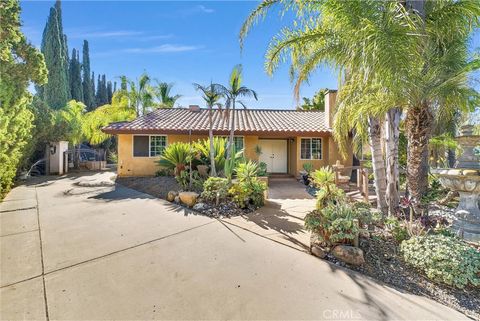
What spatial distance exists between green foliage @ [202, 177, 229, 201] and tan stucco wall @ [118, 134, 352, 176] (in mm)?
6530

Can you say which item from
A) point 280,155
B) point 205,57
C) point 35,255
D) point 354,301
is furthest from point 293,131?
point 35,255

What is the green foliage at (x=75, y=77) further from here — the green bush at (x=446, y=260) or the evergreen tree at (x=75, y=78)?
the green bush at (x=446, y=260)

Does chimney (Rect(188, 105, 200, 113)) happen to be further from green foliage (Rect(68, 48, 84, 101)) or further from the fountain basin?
green foliage (Rect(68, 48, 84, 101))

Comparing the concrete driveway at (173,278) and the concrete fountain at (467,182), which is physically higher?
the concrete fountain at (467,182)

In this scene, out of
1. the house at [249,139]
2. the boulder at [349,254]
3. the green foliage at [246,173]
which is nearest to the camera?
the boulder at [349,254]

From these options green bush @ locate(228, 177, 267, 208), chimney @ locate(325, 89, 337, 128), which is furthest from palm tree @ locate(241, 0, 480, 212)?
chimney @ locate(325, 89, 337, 128)

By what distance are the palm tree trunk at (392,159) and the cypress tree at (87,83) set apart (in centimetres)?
3890

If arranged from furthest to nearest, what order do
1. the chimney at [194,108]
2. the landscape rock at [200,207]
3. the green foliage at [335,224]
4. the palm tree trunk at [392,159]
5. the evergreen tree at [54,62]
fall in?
the evergreen tree at [54,62] → the chimney at [194,108] → the landscape rock at [200,207] → the palm tree trunk at [392,159] → the green foliage at [335,224]

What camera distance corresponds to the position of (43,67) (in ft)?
29.9

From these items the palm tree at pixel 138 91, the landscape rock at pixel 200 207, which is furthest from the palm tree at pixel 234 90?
the palm tree at pixel 138 91

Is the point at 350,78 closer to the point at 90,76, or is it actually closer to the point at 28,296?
the point at 28,296

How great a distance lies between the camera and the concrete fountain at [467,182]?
4.50 m

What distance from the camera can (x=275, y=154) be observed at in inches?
618

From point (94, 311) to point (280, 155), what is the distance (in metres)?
13.9
